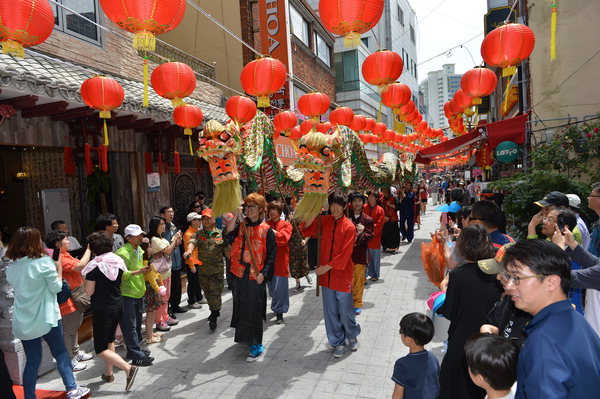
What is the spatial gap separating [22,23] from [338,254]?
12.7 ft

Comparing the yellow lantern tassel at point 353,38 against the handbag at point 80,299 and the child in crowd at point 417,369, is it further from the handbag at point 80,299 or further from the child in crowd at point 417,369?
the handbag at point 80,299

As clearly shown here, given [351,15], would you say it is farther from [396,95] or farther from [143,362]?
[143,362]

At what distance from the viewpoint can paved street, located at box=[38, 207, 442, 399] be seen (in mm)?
3926

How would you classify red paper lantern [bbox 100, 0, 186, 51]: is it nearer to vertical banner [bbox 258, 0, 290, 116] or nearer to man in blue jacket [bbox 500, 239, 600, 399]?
man in blue jacket [bbox 500, 239, 600, 399]

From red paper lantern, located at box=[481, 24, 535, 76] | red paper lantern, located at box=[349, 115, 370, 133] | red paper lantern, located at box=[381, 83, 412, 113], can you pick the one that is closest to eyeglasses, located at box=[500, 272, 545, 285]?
red paper lantern, located at box=[481, 24, 535, 76]

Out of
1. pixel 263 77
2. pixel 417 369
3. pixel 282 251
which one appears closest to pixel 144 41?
pixel 263 77

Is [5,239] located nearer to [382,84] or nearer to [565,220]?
[382,84]

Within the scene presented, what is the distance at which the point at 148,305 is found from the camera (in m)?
5.08

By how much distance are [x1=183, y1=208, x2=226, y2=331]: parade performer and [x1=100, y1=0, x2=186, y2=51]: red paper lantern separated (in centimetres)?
255

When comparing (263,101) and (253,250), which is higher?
(263,101)

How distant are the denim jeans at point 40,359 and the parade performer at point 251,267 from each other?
176 cm

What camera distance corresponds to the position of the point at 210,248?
5.77 metres

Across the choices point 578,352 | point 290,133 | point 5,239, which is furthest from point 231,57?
point 578,352

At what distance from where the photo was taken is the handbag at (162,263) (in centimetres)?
538
